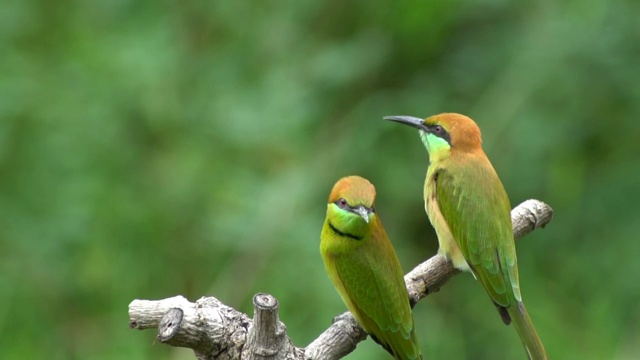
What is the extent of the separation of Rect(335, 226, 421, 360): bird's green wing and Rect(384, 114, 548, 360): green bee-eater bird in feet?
0.89

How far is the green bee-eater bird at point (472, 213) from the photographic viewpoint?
280 cm

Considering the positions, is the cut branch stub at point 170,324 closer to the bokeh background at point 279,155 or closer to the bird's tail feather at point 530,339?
the bird's tail feather at point 530,339

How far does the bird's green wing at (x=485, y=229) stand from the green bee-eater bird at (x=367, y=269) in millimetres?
272

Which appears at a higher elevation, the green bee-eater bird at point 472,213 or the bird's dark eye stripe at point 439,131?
the bird's dark eye stripe at point 439,131

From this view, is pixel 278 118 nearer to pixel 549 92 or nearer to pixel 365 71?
pixel 365 71

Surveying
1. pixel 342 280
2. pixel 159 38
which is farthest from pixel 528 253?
pixel 342 280

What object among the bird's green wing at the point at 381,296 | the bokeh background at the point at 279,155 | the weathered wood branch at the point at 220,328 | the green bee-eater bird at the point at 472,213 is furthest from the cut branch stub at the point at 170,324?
the bokeh background at the point at 279,155

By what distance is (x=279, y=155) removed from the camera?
168 inches

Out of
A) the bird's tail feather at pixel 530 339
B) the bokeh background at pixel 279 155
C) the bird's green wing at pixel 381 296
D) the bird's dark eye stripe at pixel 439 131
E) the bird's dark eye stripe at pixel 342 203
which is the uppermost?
the bokeh background at pixel 279 155

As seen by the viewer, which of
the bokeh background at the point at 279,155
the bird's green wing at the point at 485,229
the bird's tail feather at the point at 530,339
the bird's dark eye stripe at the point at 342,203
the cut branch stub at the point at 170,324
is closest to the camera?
the cut branch stub at the point at 170,324

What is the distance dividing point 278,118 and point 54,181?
857 mm

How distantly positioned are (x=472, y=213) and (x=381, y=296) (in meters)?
0.40

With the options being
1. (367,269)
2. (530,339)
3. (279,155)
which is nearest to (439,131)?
(367,269)

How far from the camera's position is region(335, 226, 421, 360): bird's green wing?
8.49 feet
